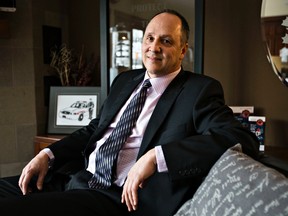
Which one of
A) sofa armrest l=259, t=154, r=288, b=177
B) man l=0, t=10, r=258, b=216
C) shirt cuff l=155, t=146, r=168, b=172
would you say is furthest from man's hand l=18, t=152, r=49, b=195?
sofa armrest l=259, t=154, r=288, b=177

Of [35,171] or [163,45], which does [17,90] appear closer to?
[35,171]

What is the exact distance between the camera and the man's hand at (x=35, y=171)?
4.05 ft

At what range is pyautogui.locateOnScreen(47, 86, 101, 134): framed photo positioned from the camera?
7.47 feet

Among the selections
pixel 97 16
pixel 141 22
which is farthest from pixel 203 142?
pixel 97 16

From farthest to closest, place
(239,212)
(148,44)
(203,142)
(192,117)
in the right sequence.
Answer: (148,44), (192,117), (203,142), (239,212)

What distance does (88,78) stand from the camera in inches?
95.1

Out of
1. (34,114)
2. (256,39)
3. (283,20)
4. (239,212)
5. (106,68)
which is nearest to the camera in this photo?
(239,212)

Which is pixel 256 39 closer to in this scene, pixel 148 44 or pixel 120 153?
pixel 148 44

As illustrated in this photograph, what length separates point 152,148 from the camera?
3.84 ft

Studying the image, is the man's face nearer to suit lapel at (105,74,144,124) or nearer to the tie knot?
the tie knot

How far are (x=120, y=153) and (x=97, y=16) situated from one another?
159 centimetres

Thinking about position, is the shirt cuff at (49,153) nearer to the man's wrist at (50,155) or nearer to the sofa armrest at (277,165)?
the man's wrist at (50,155)

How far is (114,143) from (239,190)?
59cm

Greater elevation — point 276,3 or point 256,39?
point 276,3
